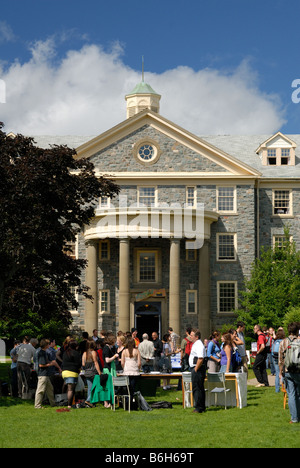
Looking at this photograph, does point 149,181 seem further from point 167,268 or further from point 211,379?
point 211,379

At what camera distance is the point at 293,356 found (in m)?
14.4

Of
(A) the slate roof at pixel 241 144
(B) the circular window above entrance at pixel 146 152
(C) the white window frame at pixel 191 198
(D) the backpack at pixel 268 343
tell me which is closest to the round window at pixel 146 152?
(B) the circular window above entrance at pixel 146 152

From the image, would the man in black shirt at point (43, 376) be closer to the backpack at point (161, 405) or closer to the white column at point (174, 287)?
the backpack at point (161, 405)

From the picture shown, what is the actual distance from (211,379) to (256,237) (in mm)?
26488

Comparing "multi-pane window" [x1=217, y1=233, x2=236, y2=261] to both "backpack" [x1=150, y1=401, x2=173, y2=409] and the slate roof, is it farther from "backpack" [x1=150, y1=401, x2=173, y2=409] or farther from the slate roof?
"backpack" [x1=150, y1=401, x2=173, y2=409]

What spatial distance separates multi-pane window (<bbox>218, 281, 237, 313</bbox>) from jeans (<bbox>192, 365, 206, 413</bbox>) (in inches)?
1007

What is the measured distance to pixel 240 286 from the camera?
42.9 m

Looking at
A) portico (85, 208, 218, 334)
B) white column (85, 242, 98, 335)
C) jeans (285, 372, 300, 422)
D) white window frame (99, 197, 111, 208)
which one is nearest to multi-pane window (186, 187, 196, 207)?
portico (85, 208, 218, 334)

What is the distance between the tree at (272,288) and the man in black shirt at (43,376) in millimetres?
22846

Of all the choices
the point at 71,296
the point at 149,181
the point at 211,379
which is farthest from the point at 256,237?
the point at 211,379

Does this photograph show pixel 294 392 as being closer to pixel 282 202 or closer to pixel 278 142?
pixel 282 202

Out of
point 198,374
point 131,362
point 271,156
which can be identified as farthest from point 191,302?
point 198,374

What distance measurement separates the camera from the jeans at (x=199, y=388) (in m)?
16.9

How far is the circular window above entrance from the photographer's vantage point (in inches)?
1704
